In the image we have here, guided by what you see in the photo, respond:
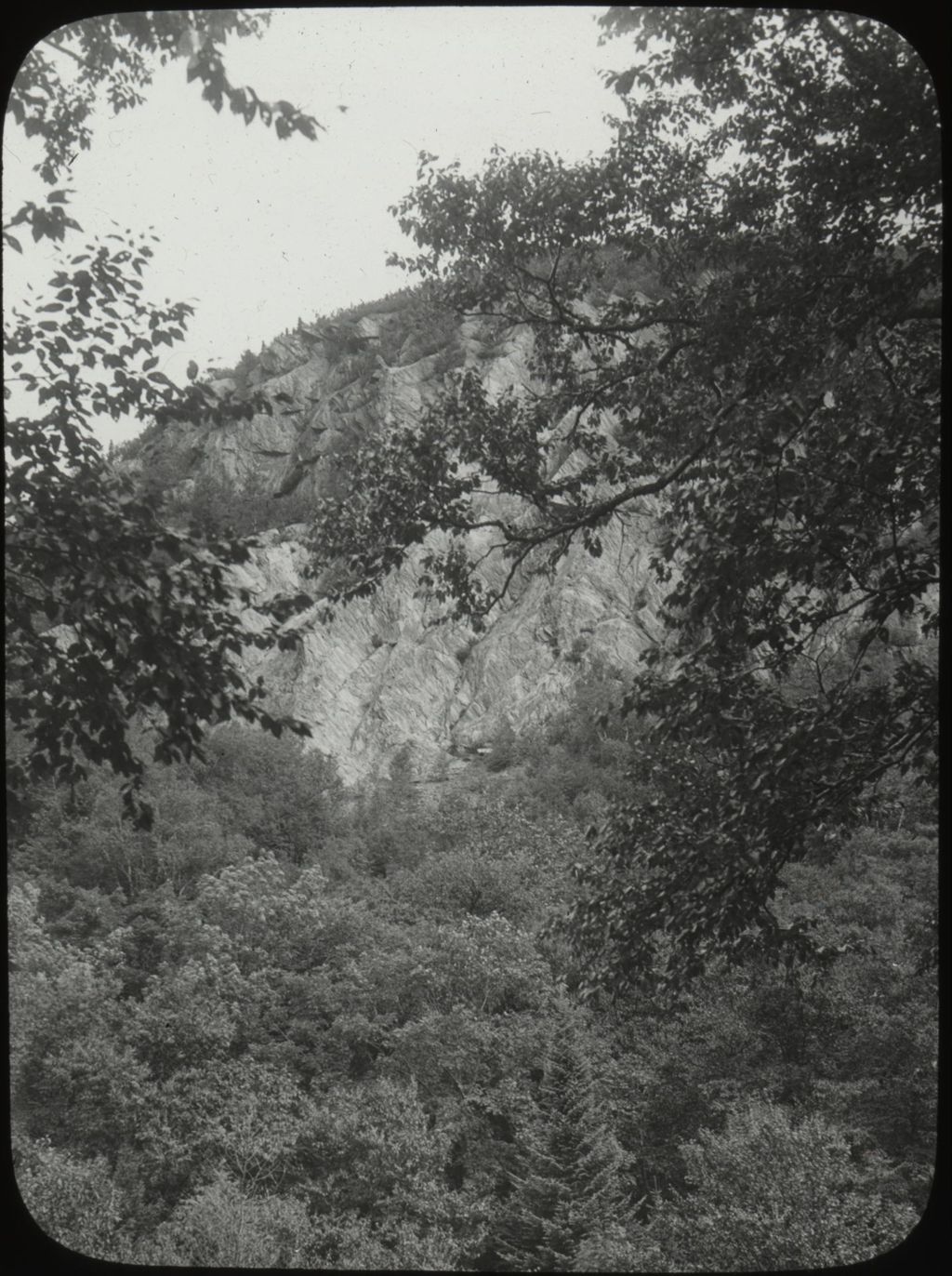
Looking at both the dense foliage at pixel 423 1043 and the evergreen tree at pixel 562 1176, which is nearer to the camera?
the evergreen tree at pixel 562 1176

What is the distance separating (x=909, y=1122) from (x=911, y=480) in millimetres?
2376

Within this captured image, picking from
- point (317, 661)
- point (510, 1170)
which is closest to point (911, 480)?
point (317, 661)

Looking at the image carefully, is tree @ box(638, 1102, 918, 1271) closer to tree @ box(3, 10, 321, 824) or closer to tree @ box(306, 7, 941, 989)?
tree @ box(306, 7, 941, 989)

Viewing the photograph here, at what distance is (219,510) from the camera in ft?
8.63

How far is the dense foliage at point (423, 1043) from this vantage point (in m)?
3.15

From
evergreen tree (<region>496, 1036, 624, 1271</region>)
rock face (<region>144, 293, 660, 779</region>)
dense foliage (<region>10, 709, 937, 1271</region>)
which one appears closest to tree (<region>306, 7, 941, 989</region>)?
rock face (<region>144, 293, 660, 779</region>)

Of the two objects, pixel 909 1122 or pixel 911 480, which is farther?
pixel 909 1122

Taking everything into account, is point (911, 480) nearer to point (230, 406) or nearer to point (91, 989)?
point (230, 406)

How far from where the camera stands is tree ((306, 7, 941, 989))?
8.71ft

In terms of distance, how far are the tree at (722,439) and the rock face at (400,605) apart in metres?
0.11

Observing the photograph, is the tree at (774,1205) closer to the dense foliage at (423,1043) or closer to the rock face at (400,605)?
the dense foliage at (423,1043)

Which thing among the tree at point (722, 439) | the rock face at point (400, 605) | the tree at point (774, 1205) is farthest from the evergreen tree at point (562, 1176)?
the rock face at point (400, 605)

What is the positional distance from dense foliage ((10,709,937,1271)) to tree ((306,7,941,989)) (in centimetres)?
48

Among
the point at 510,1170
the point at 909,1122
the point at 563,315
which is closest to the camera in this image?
the point at 909,1122
